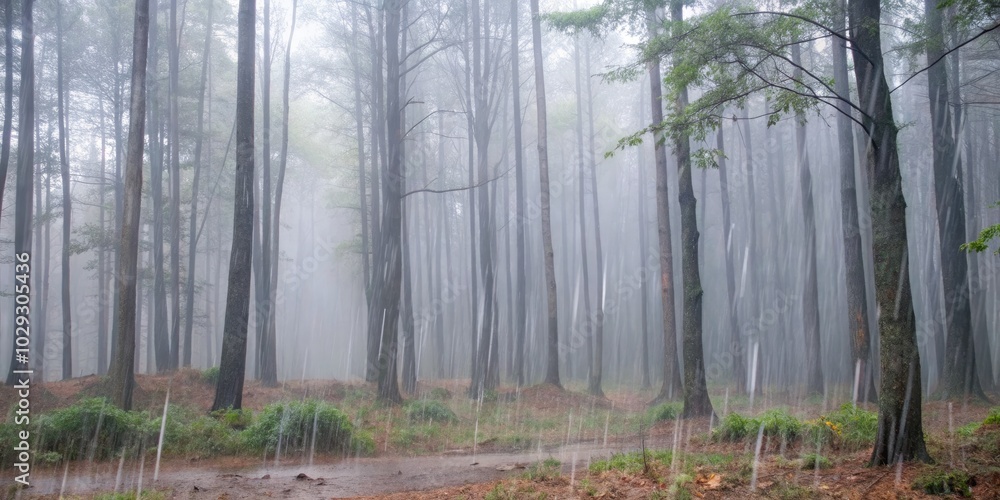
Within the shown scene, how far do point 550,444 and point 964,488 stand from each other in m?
7.27

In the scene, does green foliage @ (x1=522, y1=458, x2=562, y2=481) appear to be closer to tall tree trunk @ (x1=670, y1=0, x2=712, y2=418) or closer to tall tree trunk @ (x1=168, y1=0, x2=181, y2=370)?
tall tree trunk @ (x1=670, y1=0, x2=712, y2=418)

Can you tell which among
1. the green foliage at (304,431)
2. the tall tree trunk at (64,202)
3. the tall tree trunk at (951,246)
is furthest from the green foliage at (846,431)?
the tall tree trunk at (64,202)

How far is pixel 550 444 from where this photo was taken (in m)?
12.3

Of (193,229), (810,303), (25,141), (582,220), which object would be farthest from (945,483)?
(193,229)

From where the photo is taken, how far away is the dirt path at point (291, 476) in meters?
7.19

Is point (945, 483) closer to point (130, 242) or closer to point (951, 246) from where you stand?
point (951, 246)

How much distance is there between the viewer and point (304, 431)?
10.3m

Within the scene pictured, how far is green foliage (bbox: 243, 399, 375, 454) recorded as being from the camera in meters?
10.0

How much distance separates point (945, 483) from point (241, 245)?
1165 cm

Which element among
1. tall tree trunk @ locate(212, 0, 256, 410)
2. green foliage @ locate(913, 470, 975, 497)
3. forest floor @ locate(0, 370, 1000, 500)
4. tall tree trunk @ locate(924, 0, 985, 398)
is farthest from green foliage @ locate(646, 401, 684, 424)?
tall tree trunk @ locate(212, 0, 256, 410)

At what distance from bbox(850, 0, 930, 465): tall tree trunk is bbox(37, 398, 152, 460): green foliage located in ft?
32.4

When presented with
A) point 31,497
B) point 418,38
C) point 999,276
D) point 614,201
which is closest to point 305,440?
point 31,497

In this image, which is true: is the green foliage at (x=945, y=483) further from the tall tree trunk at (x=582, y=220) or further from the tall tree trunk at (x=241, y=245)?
the tall tree trunk at (x=582, y=220)

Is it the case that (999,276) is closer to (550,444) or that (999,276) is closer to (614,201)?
(614,201)
